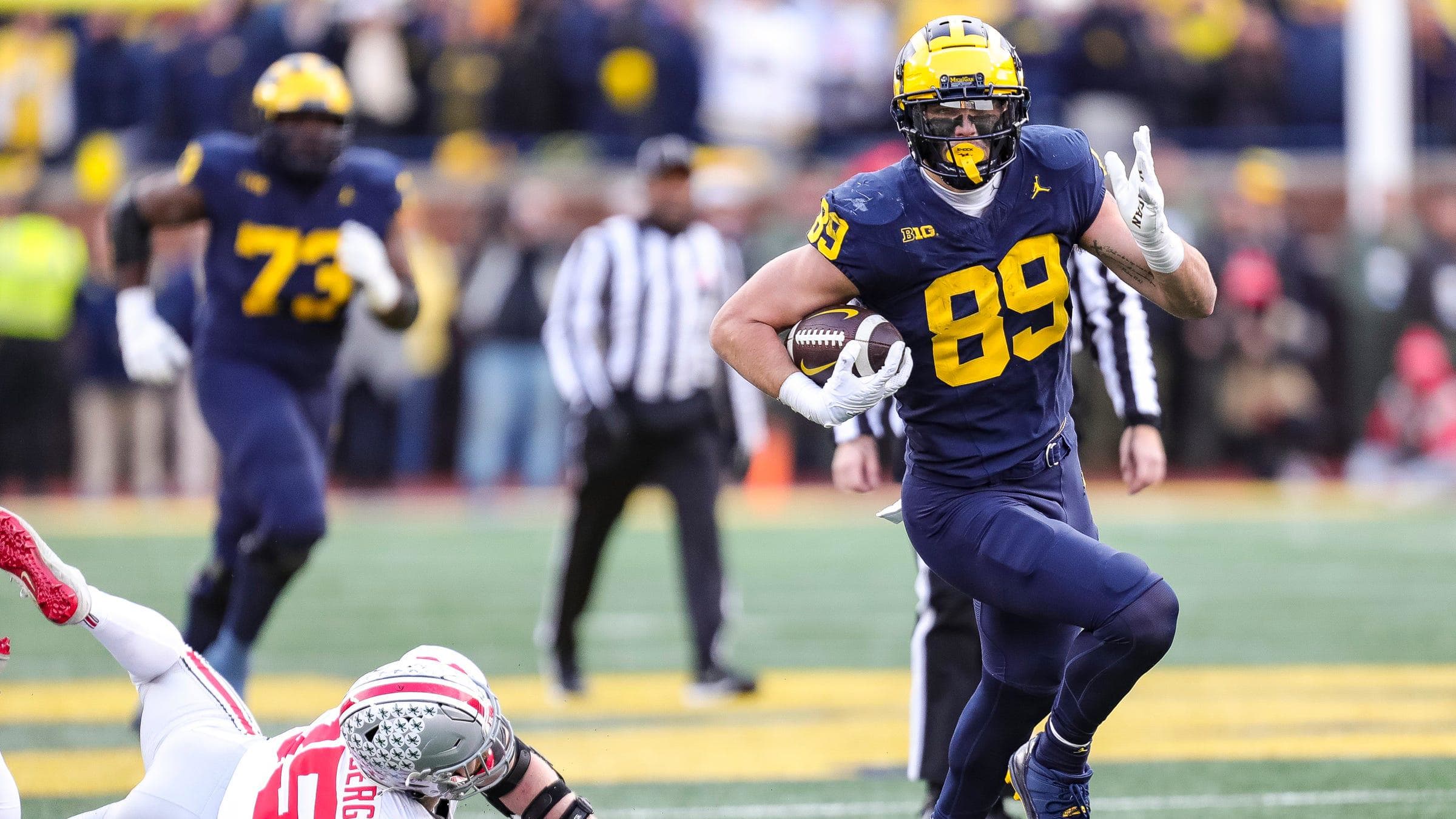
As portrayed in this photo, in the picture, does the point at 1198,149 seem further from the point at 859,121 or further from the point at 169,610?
the point at 169,610

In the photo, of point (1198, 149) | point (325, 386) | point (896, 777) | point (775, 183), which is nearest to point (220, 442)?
point (325, 386)

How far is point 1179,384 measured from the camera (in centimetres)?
1446

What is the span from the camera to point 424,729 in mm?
3311

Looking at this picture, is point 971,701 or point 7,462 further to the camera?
point 7,462

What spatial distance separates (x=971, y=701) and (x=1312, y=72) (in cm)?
1270

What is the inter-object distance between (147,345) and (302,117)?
84cm

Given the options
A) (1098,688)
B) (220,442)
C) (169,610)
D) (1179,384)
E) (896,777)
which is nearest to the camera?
(1098,688)

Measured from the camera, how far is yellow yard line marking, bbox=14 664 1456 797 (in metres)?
5.62

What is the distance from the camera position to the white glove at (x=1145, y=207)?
3.83 meters

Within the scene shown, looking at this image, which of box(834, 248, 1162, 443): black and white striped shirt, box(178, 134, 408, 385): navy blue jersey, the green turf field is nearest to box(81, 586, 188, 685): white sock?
the green turf field

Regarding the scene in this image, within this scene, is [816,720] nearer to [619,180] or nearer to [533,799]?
[533,799]

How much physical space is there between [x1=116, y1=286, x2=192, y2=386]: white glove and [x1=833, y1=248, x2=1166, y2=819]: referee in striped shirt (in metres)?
2.31

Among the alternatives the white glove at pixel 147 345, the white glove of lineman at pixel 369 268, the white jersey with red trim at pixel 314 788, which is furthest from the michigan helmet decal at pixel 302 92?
the white jersey with red trim at pixel 314 788

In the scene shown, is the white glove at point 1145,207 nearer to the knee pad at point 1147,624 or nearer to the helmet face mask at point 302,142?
the knee pad at point 1147,624
